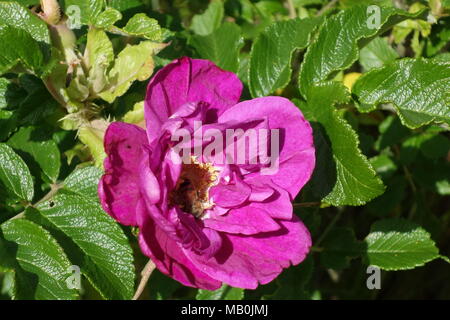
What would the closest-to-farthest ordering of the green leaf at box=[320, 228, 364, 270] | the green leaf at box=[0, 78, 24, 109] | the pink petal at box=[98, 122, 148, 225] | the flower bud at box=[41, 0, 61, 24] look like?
the pink petal at box=[98, 122, 148, 225] → the flower bud at box=[41, 0, 61, 24] → the green leaf at box=[0, 78, 24, 109] → the green leaf at box=[320, 228, 364, 270]

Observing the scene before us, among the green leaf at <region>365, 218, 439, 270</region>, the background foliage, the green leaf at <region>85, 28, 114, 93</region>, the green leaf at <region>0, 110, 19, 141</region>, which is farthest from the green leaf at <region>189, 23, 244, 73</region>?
the green leaf at <region>365, 218, 439, 270</region>

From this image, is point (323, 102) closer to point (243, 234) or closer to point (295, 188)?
point (295, 188)

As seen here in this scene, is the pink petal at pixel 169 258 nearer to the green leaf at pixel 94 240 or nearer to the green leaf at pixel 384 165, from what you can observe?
the green leaf at pixel 94 240

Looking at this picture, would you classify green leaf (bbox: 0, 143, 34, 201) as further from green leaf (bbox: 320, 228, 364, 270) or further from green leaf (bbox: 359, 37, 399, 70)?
green leaf (bbox: 359, 37, 399, 70)

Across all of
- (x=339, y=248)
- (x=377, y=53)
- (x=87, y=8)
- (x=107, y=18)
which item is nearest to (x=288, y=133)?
(x=107, y=18)
